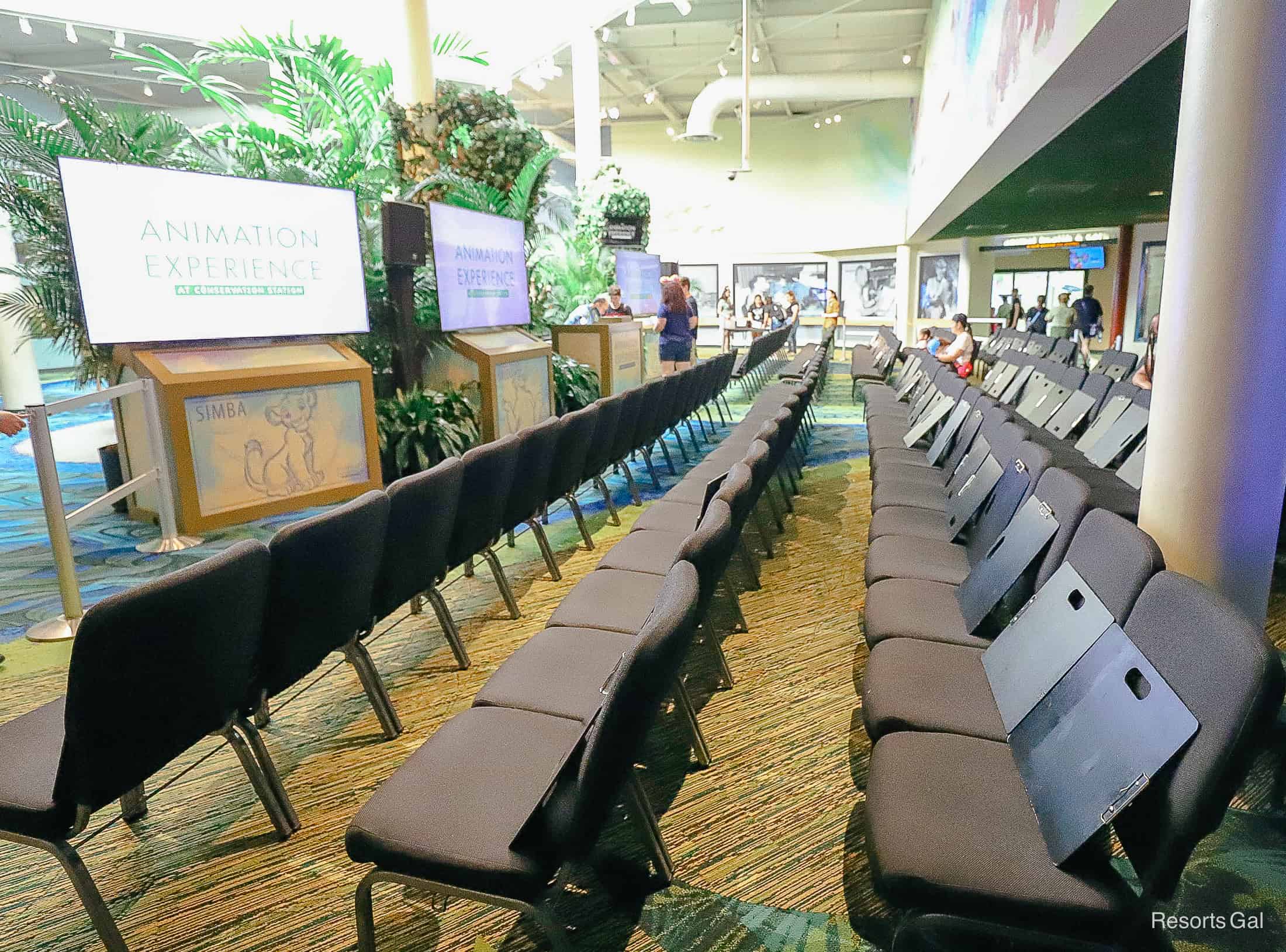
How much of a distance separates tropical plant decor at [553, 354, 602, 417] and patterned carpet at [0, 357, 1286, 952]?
4.87m

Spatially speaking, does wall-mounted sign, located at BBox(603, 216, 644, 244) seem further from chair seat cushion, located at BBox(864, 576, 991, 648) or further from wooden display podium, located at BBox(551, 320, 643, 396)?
chair seat cushion, located at BBox(864, 576, 991, 648)

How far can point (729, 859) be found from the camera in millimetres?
2000

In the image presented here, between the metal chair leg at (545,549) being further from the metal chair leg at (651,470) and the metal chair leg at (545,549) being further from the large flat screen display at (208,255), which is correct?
the large flat screen display at (208,255)

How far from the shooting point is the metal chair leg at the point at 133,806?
2133 millimetres

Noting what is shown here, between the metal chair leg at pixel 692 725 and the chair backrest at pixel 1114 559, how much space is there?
43.5 inches

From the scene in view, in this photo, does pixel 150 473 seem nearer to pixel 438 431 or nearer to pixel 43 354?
pixel 438 431

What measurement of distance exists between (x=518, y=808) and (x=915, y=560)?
1.83 meters

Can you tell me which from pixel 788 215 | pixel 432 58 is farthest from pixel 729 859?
pixel 788 215

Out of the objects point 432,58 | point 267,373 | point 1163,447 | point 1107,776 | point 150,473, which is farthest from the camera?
point 432,58

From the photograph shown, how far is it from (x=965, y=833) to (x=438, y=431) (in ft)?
16.6

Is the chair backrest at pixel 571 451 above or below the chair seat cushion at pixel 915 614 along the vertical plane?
above

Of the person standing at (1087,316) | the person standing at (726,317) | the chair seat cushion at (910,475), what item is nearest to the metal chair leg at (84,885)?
the chair seat cushion at (910,475)

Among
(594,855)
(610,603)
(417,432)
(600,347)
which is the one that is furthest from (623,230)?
(594,855)

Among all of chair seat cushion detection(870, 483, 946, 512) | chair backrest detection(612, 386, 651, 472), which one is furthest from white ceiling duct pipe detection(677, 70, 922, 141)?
chair seat cushion detection(870, 483, 946, 512)
